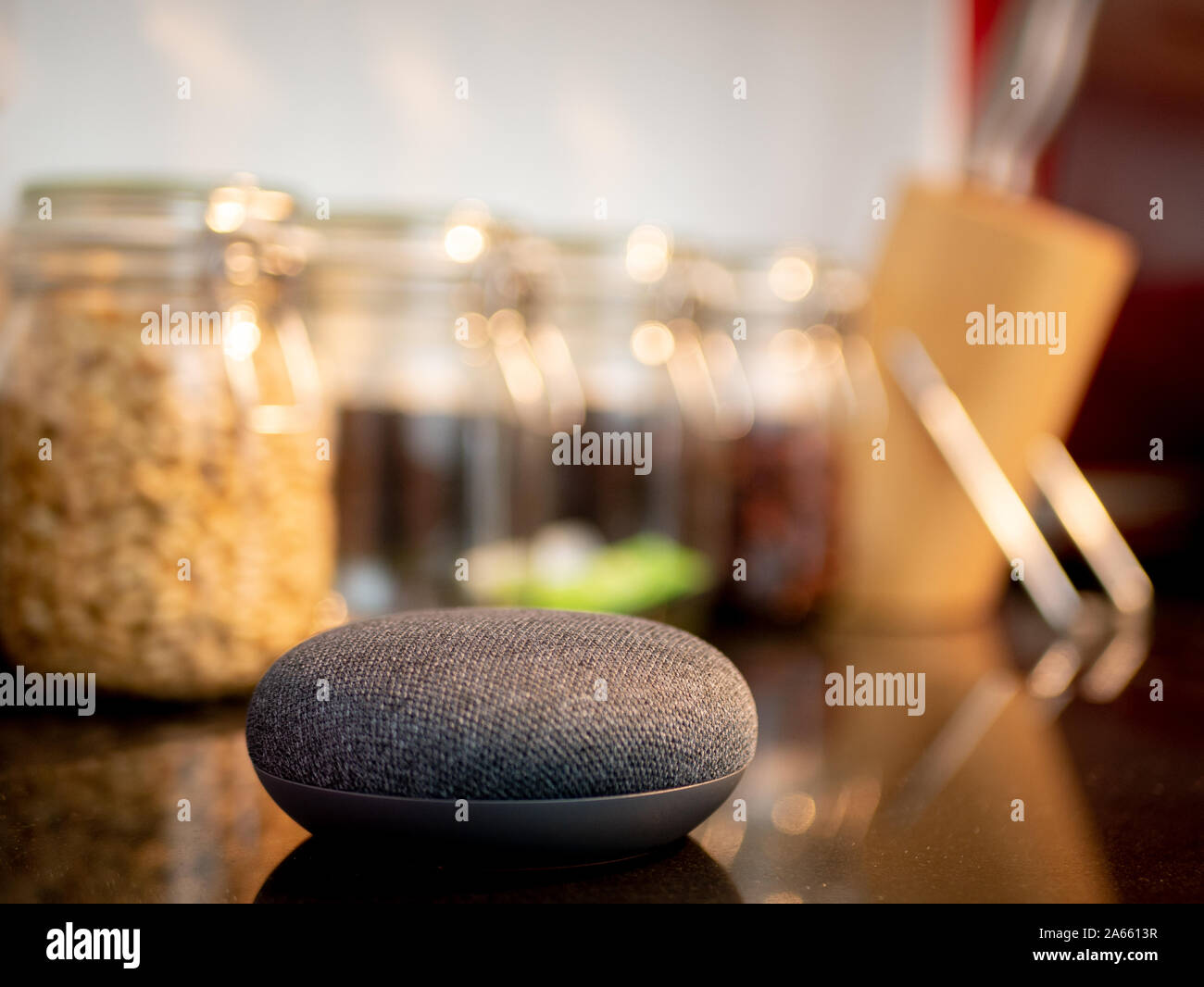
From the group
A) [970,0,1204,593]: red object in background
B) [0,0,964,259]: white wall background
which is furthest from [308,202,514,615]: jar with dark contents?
[970,0,1204,593]: red object in background

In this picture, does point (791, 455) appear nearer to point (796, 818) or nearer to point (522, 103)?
point (522, 103)

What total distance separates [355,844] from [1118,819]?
29 centimetres

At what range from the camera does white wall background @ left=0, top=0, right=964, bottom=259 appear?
2.53 feet

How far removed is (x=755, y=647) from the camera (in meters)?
0.85

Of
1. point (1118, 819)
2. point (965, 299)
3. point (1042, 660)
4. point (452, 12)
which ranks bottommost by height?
point (1042, 660)

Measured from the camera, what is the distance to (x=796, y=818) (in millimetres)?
418

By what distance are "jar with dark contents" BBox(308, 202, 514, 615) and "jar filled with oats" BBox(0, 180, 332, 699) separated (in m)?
0.14

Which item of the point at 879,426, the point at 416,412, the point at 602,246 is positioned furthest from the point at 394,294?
the point at 879,426

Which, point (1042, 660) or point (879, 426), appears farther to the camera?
point (879, 426)

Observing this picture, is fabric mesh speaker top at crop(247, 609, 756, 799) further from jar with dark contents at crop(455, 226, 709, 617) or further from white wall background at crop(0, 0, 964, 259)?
white wall background at crop(0, 0, 964, 259)

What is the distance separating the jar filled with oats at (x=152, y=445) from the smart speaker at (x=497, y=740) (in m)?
0.23

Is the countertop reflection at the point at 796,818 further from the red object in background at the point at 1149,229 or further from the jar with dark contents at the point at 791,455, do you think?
the red object in background at the point at 1149,229
